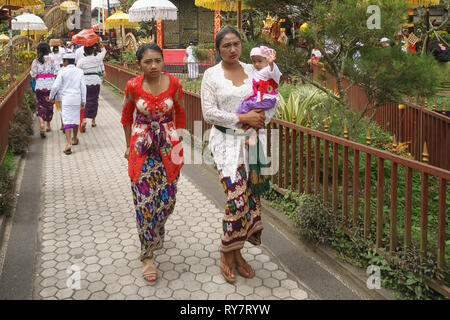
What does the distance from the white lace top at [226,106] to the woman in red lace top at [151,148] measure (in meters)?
0.46

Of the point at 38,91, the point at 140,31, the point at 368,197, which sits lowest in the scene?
the point at 368,197

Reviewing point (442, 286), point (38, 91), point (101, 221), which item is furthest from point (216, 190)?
point (38, 91)

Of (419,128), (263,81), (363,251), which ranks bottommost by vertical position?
(363,251)

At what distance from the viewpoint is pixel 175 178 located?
4203 millimetres

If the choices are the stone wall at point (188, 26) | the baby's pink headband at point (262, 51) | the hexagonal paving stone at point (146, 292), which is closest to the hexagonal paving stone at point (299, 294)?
the hexagonal paving stone at point (146, 292)

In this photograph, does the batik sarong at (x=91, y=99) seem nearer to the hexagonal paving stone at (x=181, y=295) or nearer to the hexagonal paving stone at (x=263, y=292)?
the hexagonal paving stone at (x=181, y=295)

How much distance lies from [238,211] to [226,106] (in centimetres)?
84

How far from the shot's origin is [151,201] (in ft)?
13.3

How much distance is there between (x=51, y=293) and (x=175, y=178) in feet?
4.42

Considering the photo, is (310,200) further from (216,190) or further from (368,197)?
(216,190)

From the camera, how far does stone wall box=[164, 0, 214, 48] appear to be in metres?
27.5

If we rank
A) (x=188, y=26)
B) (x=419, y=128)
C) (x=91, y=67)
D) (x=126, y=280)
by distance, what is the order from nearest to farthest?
(x=126, y=280) → (x=419, y=128) → (x=91, y=67) → (x=188, y=26)

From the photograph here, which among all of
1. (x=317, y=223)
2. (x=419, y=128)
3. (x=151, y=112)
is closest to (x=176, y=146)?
(x=151, y=112)

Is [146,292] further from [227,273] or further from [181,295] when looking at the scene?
[227,273]
